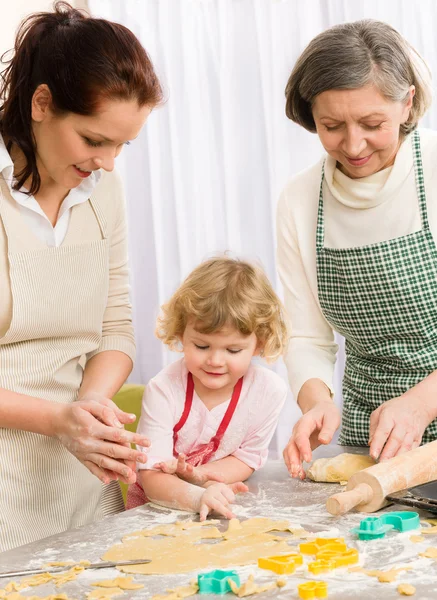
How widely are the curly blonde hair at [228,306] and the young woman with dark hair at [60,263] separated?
0.16 m

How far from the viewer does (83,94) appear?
144 centimetres

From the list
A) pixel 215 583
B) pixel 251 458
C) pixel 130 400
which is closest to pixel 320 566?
pixel 215 583

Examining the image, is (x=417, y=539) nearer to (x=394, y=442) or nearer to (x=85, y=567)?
(x=394, y=442)

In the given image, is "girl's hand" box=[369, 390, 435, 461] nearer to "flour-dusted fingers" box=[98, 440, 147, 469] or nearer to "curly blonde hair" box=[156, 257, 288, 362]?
"curly blonde hair" box=[156, 257, 288, 362]

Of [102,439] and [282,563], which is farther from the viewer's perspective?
[102,439]

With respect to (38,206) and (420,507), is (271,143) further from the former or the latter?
(420,507)

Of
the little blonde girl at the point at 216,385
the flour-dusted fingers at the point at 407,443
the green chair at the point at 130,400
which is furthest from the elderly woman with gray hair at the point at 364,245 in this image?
the green chair at the point at 130,400

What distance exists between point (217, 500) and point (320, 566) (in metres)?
0.35

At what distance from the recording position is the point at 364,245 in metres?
1.77

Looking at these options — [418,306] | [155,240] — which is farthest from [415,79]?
[155,240]

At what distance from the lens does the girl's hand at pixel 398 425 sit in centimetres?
148

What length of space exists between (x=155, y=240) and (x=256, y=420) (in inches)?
91.4

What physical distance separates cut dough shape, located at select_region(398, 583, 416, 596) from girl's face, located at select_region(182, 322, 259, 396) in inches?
28.1

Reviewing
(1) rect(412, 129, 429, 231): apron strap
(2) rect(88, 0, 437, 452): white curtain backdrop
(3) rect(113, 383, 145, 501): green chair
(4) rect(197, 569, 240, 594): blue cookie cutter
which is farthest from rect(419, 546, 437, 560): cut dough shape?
(2) rect(88, 0, 437, 452): white curtain backdrop
